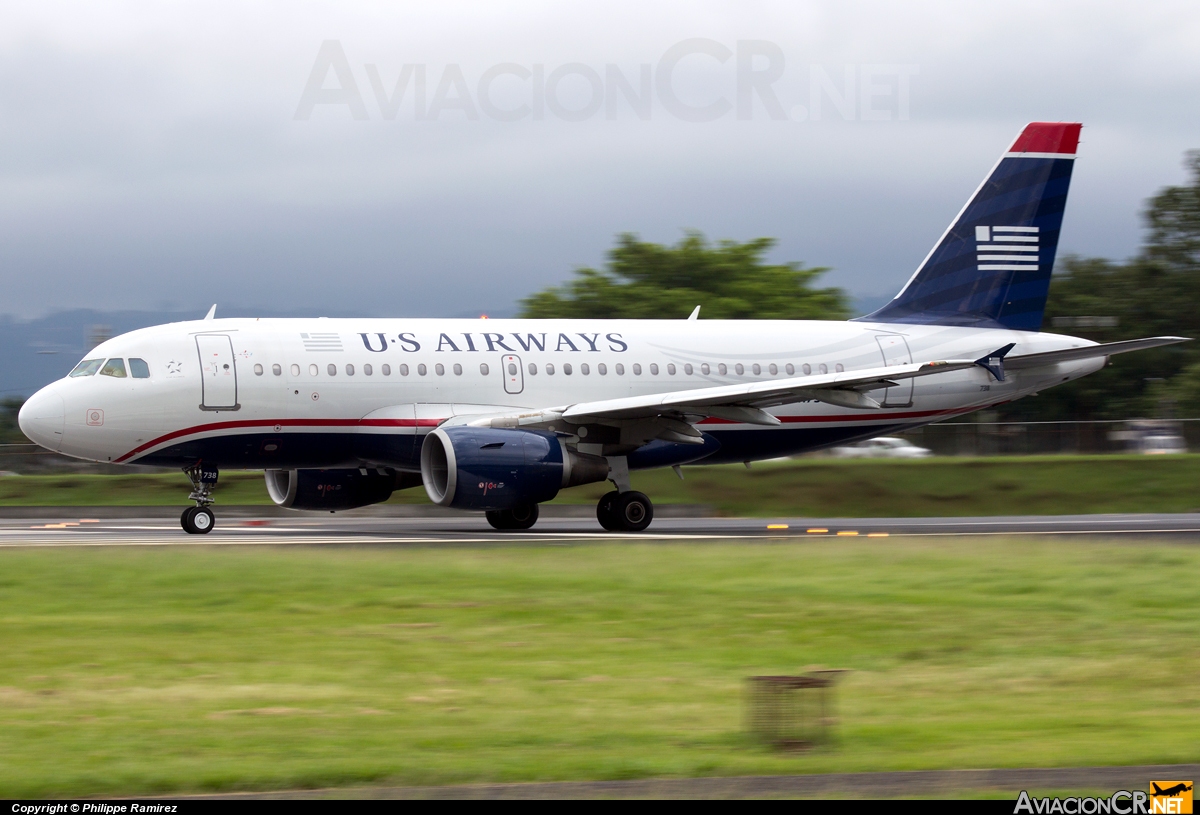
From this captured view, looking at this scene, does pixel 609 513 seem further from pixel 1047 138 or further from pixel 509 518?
pixel 1047 138

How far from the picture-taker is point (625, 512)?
24.7 meters

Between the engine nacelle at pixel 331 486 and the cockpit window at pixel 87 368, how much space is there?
12.2 ft

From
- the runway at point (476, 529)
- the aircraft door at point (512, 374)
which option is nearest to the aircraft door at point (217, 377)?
the runway at point (476, 529)

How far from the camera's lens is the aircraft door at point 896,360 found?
2748 cm

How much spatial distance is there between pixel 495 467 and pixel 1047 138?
601 inches

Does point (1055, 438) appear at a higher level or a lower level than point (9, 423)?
lower

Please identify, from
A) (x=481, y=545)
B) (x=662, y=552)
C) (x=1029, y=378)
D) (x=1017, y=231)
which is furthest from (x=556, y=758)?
(x=1017, y=231)

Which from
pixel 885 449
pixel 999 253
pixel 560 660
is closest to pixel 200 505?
pixel 560 660

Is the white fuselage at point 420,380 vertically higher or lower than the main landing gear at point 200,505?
higher

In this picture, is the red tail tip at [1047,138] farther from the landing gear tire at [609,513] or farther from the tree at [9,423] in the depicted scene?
the tree at [9,423]

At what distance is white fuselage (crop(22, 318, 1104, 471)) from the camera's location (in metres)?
23.4

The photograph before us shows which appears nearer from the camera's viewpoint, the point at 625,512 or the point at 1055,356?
the point at 625,512

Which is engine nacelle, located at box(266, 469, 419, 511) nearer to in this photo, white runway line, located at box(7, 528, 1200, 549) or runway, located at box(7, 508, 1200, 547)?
runway, located at box(7, 508, 1200, 547)

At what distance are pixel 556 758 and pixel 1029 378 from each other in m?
21.6
